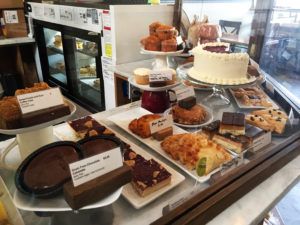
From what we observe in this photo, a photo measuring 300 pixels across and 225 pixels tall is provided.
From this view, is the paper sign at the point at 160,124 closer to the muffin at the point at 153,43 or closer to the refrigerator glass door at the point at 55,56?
the muffin at the point at 153,43

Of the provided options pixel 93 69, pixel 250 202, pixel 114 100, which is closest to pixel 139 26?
pixel 114 100

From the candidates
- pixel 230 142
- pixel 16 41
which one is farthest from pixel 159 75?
pixel 16 41

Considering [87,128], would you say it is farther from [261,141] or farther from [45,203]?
[261,141]

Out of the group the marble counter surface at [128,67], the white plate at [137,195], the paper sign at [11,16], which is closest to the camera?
the white plate at [137,195]

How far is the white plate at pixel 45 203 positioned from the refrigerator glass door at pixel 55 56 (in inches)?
99.4

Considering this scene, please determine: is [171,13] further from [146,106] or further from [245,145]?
[245,145]

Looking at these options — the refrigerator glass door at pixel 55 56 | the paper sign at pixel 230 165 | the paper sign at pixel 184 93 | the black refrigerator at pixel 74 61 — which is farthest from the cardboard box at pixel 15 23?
the paper sign at pixel 230 165

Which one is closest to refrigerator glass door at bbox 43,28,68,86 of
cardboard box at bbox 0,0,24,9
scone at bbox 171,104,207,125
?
cardboard box at bbox 0,0,24,9

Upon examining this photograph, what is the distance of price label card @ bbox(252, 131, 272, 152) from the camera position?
952 mm

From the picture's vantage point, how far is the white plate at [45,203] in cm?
59

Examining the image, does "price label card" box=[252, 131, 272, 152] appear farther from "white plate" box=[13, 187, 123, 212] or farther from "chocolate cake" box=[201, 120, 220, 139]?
"white plate" box=[13, 187, 123, 212]

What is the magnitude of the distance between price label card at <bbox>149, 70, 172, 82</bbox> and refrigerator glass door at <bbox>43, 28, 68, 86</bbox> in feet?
6.53

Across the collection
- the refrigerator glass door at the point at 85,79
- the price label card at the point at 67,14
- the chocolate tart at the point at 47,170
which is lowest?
the refrigerator glass door at the point at 85,79

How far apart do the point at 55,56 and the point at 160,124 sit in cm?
266
